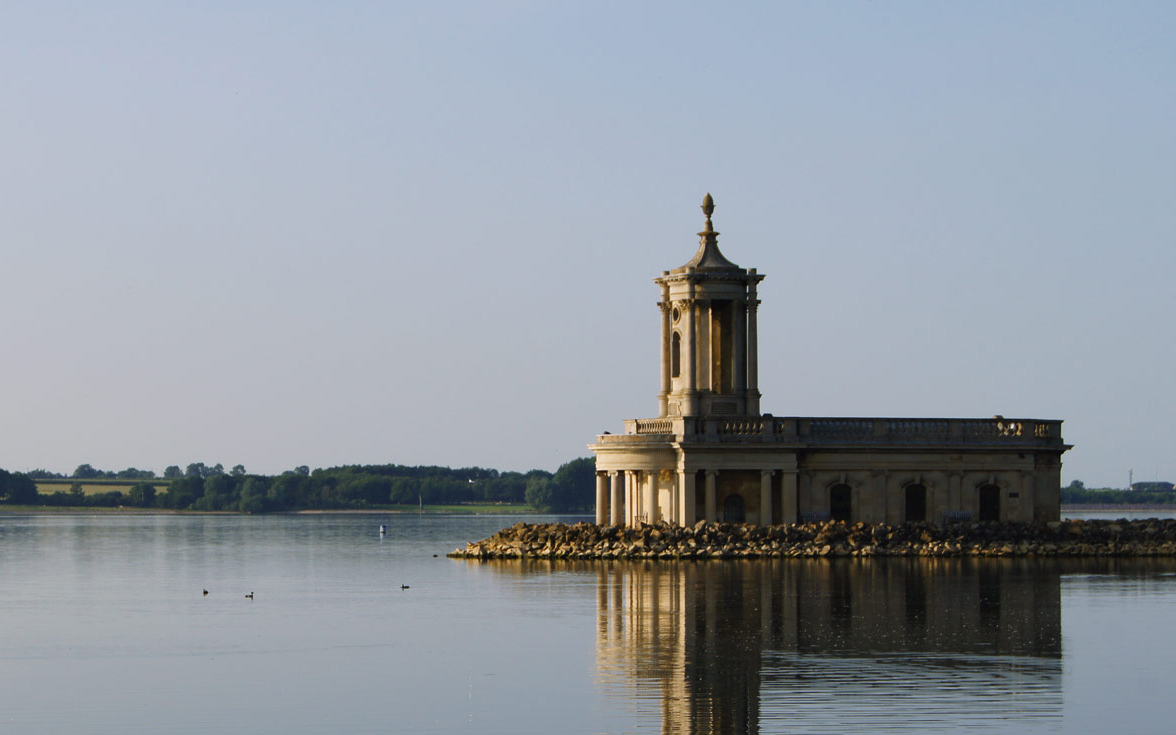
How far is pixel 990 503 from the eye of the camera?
71250mm

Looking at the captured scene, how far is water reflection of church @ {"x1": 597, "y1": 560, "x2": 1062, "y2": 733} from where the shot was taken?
30056mm

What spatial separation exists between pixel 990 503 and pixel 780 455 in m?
7.81

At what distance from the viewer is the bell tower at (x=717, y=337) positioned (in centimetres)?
7175

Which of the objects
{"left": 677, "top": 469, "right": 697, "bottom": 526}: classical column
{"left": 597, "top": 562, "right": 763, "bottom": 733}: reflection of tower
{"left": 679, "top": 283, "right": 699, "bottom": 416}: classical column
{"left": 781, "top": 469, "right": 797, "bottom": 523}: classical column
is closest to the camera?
{"left": 597, "top": 562, "right": 763, "bottom": 733}: reflection of tower

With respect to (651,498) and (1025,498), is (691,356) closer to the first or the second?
(651,498)

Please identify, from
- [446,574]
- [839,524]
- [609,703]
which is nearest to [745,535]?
[839,524]

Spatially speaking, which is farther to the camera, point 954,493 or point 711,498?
point 954,493

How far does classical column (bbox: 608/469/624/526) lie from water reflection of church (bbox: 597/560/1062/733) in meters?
14.0

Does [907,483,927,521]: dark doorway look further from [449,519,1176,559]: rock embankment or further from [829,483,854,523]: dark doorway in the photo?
[829,483,854,523]: dark doorway

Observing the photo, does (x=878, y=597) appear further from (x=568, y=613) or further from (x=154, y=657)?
(x=154, y=657)

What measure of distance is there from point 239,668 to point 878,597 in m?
17.9

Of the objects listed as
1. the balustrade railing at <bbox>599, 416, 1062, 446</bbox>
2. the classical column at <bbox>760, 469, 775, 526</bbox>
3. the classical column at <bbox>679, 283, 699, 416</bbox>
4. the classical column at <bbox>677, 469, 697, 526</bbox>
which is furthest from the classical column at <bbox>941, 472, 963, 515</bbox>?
the classical column at <bbox>679, 283, 699, 416</bbox>

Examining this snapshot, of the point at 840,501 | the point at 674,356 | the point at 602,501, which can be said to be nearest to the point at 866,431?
the point at 840,501

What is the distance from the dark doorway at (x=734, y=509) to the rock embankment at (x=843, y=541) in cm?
250
